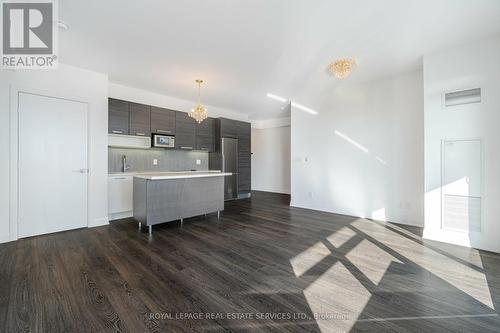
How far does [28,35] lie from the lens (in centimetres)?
246

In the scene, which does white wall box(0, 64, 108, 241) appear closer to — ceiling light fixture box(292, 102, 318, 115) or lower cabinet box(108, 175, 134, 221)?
lower cabinet box(108, 175, 134, 221)

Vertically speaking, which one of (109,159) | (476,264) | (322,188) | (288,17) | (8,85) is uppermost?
(288,17)

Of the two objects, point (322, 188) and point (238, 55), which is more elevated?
point (238, 55)

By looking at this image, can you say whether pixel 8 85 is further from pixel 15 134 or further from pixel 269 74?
pixel 269 74

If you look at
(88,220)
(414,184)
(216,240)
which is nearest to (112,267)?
(216,240)

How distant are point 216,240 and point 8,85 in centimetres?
359

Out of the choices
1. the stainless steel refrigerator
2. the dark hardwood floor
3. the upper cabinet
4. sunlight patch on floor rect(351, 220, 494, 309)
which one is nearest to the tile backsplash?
the upper cabinet

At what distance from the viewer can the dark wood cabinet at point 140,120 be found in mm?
4187

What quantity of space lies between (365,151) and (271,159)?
3.79m

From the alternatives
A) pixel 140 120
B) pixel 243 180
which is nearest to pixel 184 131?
pixel 140 120

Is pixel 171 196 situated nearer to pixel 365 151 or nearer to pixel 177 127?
pixel 177 127

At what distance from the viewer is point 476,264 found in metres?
2.26

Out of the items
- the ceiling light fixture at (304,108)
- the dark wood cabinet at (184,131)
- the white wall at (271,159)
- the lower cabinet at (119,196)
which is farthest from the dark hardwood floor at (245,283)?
the white wall at (271,159)

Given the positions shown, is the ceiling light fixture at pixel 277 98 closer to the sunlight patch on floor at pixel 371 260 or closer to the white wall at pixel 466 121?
the white wall at pixel 466 121
